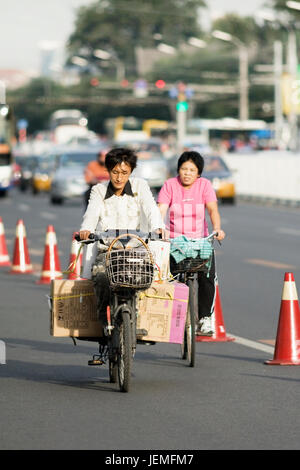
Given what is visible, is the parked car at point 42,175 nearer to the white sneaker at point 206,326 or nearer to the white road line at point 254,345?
the white road line at point 254,345

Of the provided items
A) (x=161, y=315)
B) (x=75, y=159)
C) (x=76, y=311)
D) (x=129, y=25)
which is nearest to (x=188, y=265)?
(x=161, y=315)

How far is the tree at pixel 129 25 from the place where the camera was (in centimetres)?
13662

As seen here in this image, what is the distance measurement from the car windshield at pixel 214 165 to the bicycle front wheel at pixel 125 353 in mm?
33938

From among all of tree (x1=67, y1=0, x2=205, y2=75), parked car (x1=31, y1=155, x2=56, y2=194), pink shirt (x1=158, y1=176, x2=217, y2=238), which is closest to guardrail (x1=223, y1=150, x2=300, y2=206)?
parked car (x1=31, y1=155, x2=56, y2=194)

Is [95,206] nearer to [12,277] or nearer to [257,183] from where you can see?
[12,277]

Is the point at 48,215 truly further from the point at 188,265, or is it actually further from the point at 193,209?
the point at 188,265

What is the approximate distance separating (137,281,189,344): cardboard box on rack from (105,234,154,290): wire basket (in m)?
0.55

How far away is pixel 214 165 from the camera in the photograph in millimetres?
44188

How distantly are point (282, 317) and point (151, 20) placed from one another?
12650 cm

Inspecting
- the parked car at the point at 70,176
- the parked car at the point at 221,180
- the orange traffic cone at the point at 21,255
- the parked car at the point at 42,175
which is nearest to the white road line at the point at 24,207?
the parked car at the point at 70,176

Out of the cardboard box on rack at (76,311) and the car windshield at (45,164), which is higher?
the car windshield at (45,164)

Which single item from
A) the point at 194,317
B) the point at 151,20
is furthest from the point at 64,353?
the point at 151,20

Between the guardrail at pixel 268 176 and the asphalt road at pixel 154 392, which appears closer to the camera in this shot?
the asphalt road at pixel 154 392

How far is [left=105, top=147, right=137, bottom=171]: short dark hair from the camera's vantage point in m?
9.84
